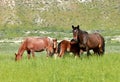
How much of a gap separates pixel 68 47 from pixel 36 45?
2.77 metres

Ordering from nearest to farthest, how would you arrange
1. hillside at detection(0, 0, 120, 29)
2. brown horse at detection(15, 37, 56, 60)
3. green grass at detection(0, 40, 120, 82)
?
green grass at detection(0, 40, 120, 82) < brown horse at detection(15, 37, 56, 60) < hillside at detection(0, 0, 120, 29)

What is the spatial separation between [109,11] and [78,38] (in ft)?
273

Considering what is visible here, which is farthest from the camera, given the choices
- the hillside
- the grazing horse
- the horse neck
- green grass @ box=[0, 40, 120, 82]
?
the hillside

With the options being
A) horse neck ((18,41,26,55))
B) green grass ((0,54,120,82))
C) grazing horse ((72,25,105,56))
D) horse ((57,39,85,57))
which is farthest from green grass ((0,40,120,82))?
horse neck ((18,41,26,55))

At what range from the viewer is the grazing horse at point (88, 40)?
23211 mm

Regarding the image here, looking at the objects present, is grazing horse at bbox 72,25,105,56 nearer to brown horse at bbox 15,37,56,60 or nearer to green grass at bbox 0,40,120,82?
brown horse at bbox 15,37,56,60

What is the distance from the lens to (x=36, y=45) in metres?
27.7

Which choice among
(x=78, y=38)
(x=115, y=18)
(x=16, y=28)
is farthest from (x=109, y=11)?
(x=78, y=38)

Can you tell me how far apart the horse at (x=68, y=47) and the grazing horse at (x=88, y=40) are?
1219mm

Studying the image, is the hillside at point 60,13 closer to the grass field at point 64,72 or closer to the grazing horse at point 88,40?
the grazing horse at point 88,40

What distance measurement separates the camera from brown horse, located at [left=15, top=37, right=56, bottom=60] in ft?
88.2

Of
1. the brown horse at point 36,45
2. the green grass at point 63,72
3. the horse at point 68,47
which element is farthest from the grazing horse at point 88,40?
the green grass at point 63,72

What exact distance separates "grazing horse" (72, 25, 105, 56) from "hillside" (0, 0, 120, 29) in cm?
7316

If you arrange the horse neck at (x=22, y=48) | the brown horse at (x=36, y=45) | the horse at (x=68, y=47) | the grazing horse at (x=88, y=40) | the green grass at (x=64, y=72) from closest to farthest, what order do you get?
the green grass at (x=64, y=72)
the grazing horse at (x=88, y=40)
the horse at (x=68, y=47)
the horse neck at (x=22, y=48)
the brown horse at (x=36, y=45)
